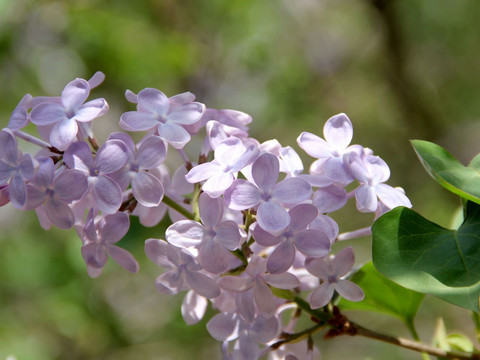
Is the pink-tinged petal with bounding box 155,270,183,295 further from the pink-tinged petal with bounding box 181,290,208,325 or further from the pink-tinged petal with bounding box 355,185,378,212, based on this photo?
the pink-tinged petal with bounding box 355,185,378,212

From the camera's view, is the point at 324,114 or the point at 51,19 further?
the point at 324,114

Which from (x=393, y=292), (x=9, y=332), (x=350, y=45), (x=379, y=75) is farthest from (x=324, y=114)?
(x=393, y=292)

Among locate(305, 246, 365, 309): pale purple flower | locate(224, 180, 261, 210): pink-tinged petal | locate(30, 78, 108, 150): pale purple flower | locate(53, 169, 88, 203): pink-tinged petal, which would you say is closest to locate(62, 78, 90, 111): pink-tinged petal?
locate(30, 78, 108, 150): pale purple flower

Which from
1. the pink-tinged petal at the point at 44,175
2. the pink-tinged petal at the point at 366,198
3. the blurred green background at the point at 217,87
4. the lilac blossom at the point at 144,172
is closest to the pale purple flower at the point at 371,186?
the pink-tinged petal at the point at 366,198

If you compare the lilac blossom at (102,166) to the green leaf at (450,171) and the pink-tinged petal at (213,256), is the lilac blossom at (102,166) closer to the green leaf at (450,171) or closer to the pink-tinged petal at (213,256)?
the pink-tinged petal at (213,256)

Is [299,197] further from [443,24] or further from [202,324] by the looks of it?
[443,24]

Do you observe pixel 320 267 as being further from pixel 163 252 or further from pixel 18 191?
pixel 18 191

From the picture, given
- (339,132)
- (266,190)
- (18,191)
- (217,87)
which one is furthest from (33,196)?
(217,87)
